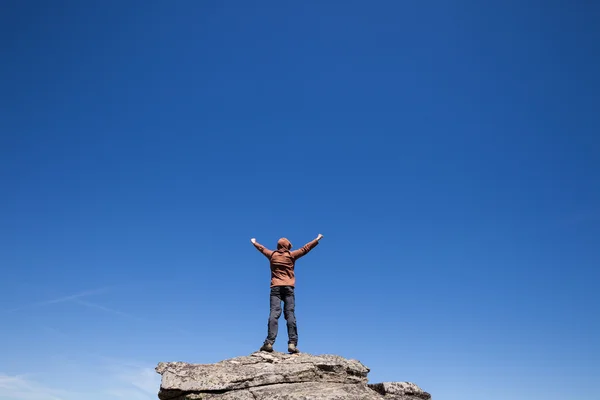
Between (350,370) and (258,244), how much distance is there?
605cm

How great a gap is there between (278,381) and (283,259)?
15.2 ft

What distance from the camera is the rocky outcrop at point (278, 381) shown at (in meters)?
13.9

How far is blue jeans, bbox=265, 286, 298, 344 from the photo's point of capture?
1633cm

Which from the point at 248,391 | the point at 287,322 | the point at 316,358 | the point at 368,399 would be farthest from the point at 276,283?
the point at 368,399

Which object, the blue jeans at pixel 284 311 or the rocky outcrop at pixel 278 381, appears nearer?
the rocky outcrop at pixel 278 381

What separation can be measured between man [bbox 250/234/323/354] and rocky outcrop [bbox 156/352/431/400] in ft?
2.26

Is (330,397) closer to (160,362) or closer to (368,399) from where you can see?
(368,399)

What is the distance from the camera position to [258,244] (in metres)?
18.1

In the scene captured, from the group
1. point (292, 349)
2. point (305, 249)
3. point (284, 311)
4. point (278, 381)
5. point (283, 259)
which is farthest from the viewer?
point (305, 249)

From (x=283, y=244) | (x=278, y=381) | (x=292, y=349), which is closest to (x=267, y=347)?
(x=292, y=349)

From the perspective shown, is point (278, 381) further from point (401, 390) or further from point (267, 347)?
point (401, 390)

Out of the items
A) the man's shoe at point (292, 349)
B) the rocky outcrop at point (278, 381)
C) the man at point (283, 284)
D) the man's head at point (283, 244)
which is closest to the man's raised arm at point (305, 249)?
the man at point (283, 284)

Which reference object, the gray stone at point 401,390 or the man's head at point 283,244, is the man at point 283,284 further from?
the gray stone at point 401,390

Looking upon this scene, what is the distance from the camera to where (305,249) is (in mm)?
17609
